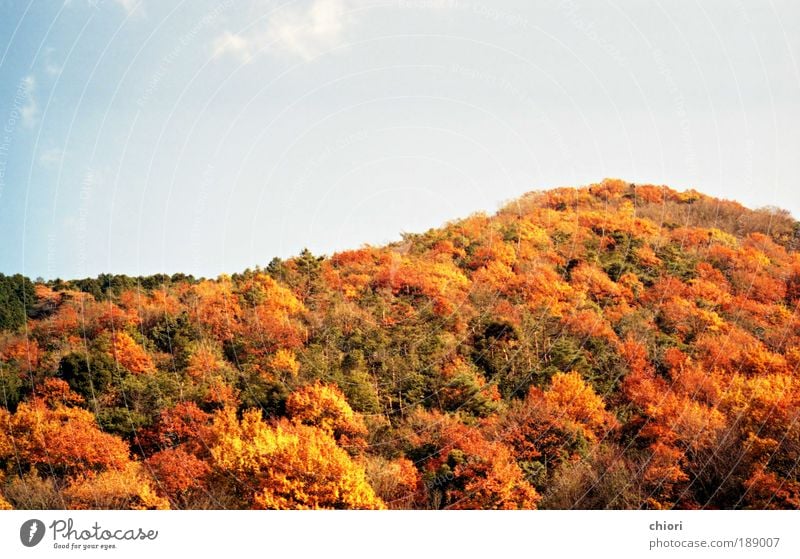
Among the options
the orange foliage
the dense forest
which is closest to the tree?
the dense forest

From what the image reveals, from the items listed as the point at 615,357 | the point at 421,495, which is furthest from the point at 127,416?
the point at 615,357

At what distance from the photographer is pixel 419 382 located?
54.9 metres

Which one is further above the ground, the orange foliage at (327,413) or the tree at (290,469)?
the orange foliage at (327,413)

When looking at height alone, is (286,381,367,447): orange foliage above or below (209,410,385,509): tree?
above

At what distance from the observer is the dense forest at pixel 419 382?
40.9 m

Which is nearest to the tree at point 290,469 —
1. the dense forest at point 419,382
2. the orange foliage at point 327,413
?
the dense forest at point 419,382

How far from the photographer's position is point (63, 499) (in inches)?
1576

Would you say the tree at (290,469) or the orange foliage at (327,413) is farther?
the orange foliage at (327,413)

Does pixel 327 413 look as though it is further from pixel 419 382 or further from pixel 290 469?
pixel 290 469

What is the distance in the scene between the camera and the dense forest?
134 feet

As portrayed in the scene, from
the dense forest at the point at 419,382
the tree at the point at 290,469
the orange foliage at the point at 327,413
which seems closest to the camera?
the tree at the point at 290,469

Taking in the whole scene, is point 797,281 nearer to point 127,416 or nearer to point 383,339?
point 383,339

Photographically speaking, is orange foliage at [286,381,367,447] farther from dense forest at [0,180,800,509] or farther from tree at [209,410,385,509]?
tree at [209,410,385,509]

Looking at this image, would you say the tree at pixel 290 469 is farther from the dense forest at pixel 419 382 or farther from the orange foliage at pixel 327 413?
the orange foliage at pixel 327 413
